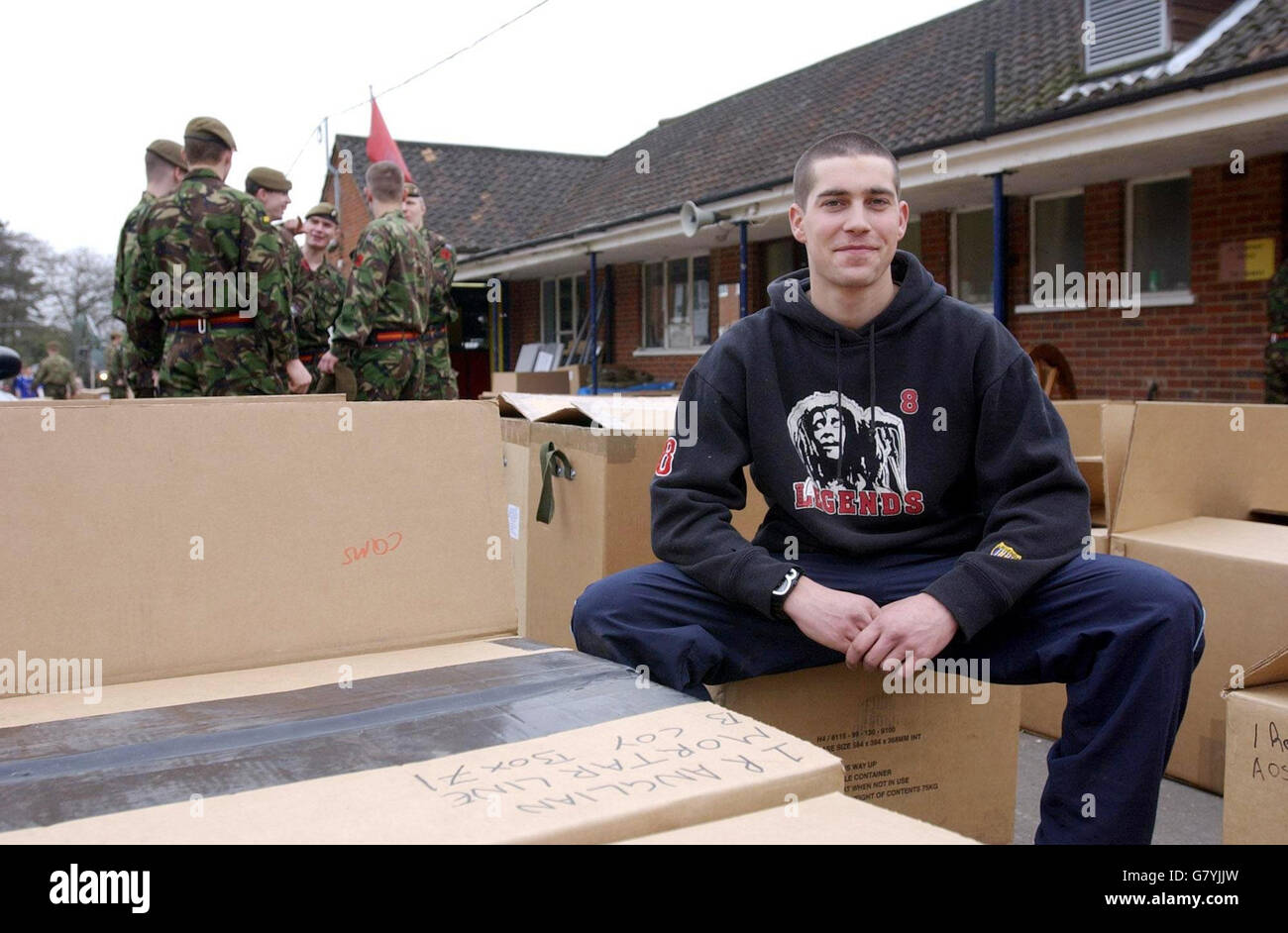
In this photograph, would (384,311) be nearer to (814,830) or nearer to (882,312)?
(882,312)

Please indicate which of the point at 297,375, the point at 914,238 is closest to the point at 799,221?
the point at 297,375

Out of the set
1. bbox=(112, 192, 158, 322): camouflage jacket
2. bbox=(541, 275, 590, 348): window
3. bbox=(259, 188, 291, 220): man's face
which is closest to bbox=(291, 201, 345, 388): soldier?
bbox=(259, 188, 291, 220): man's face

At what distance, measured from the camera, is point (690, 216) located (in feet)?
33.8

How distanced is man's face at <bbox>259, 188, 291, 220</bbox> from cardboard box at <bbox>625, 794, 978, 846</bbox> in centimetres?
703

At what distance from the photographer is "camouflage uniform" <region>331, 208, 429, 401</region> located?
18.7ft

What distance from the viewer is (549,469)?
2.87m

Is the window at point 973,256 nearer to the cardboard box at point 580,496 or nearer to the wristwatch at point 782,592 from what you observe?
the cardboard box at point 580,496

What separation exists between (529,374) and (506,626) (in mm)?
8159

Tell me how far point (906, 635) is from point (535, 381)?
837cm

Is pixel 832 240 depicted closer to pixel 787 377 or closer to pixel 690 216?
pixel 787 377

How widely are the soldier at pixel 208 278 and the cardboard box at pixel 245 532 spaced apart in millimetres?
3268

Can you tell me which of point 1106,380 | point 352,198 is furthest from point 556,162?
point 1106,380

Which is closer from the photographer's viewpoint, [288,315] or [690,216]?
[288,315]

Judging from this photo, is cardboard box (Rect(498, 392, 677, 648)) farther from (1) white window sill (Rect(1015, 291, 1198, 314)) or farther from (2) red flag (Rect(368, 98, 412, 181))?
(2) red flag (Rect(368, 98, 412, 181))
